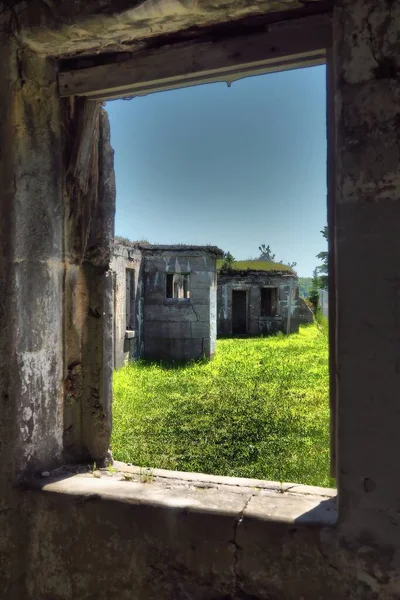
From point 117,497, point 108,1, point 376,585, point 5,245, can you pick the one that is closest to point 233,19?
point 108,1

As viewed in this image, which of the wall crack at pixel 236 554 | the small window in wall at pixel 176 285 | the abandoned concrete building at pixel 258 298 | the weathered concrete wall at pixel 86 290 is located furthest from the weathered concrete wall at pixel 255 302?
the wall crack at pixel 236 554

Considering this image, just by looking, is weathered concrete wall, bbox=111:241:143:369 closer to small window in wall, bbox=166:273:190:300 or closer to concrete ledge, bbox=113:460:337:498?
small window in wall, bbox=166:273:190:300

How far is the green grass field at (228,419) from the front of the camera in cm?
492

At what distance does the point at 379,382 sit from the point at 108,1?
1.97 m

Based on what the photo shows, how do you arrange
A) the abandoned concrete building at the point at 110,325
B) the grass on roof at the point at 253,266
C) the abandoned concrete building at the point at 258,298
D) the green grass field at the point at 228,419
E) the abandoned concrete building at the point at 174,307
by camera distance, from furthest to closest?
the grass on roof at the point at 253,266 < the abandoned concrete building at the point at 258,298 < the abandoned concrete building at the point at 174,307 < the green grass field at the point at 228,419 < the abandoned concrete building at the point at 110,325

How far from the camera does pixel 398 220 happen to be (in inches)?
69.1

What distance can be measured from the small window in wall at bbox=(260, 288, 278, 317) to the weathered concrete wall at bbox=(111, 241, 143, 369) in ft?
30.2

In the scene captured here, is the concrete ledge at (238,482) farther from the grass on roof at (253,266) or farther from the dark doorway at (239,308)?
the dark doorway at (239,308)

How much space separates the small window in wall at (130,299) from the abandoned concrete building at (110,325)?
948 centimetres

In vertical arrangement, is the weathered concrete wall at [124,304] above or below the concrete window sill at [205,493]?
above

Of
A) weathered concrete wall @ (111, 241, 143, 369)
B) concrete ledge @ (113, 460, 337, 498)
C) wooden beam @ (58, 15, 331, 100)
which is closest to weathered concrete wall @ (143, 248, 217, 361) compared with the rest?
weathered concrete wall @ (111, 241, 143, 369)

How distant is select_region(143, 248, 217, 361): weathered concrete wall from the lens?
43.3ft

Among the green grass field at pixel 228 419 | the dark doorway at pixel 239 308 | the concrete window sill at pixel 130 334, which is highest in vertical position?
the dark doorway at pixel 239 308

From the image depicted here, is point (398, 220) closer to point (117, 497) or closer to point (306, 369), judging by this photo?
point (117, 497)
